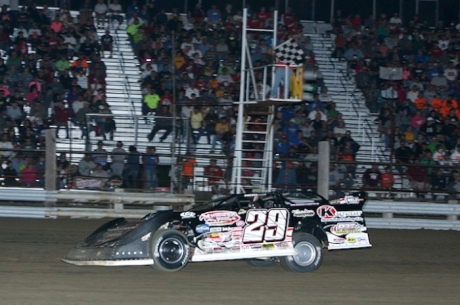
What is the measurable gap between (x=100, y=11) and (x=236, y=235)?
15.9 m

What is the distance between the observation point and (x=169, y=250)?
938 centimetres

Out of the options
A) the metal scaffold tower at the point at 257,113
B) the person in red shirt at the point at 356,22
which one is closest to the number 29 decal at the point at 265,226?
the metal scaffold tower at the point at 257,113

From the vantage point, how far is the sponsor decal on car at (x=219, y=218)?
959 centimetres

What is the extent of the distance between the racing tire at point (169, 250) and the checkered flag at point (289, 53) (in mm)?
7877

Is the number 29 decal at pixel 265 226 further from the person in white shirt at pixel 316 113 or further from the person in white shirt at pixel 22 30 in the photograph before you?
the person in white shirt at pixel 22 30

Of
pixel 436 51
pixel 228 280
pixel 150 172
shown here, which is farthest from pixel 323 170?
pixel 436 51

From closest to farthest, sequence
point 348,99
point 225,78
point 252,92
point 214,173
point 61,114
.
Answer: point 214,173 < point 252,92 < point 61,114 < point 225,78 < point 348,99

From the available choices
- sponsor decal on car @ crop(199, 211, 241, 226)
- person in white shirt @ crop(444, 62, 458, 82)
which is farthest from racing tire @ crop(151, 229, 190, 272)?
person in white shirt @ crop(444, 62, 458, 82)

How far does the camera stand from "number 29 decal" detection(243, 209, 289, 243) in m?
9.73

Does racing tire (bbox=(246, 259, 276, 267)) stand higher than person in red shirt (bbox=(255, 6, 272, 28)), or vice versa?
person in red shirt (bbox=(255, 6, 272, 28))

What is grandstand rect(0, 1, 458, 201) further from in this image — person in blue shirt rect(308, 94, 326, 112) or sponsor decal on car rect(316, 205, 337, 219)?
sponsor decal on car rect(316, 205, 337, 219)

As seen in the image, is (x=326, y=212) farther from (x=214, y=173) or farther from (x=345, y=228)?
(x=214, y=173)

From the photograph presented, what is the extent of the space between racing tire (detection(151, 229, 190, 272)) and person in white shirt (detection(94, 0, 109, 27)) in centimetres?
1575

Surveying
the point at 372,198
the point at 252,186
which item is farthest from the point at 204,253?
the point at 372,198
